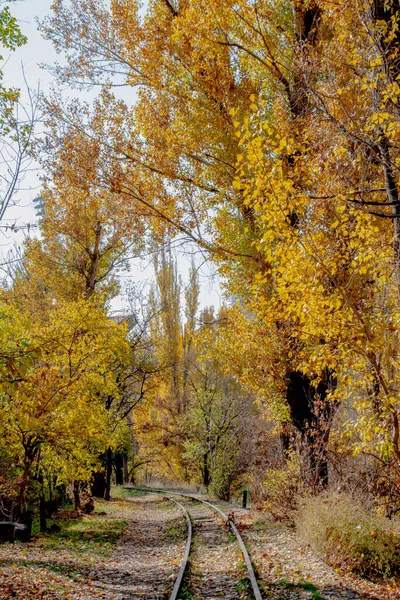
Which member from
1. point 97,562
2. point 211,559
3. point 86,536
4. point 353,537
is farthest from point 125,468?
point 353,537

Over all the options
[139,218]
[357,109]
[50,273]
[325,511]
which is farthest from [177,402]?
[357,109]

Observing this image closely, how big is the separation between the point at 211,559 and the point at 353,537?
2713 millimetres

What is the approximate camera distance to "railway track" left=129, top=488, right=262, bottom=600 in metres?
6.22

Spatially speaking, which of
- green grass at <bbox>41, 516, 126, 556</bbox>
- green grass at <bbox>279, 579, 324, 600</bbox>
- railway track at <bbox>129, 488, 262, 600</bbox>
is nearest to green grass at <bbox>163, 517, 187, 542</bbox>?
railway track at <bbox>129, 488, 262, 600</bbox>

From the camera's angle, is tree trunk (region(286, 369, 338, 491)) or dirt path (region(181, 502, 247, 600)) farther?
tree trunk (region(286, 369, 338, 491))

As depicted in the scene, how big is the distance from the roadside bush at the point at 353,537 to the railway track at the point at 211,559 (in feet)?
4.30

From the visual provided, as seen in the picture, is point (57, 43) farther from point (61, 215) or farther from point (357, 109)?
point (357, 109)

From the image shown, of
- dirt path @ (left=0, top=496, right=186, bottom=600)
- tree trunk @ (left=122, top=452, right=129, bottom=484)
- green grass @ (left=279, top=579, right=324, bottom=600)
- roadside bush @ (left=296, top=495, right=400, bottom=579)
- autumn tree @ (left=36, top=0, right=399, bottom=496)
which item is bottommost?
→ tree trunk @ (left=122, top=452, right=129, bottom=484)

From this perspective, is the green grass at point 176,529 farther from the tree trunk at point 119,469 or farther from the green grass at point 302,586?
the tree trunk at point 119,469

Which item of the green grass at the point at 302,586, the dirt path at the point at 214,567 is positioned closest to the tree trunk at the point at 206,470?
the dirt path at the point at 214,567

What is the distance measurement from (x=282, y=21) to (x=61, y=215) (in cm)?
1069

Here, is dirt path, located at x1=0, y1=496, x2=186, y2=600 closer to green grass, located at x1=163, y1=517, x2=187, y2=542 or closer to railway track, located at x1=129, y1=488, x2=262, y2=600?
green grass, located at x1=163, y1=517, x2=187, y2=542

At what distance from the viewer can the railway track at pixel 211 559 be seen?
6.22m

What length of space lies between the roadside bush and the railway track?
1310 millimetres
